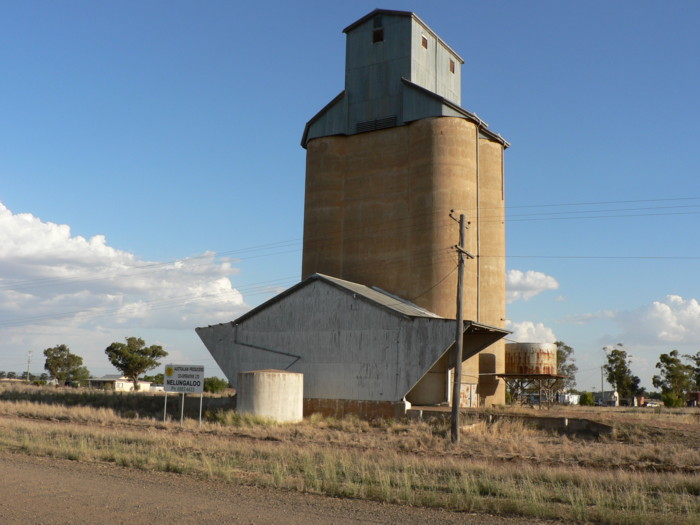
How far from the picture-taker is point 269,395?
31.8 meters

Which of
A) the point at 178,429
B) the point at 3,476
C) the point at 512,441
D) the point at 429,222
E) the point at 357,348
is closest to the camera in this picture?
the point at 3,476

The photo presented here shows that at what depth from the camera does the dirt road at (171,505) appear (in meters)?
10.6

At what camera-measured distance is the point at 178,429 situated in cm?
2792

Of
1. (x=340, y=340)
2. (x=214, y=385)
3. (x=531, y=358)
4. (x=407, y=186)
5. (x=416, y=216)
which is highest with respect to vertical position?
(x=407, y=186)

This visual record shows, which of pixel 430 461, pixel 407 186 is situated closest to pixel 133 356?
pixel 407 186

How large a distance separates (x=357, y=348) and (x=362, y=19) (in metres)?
25.5

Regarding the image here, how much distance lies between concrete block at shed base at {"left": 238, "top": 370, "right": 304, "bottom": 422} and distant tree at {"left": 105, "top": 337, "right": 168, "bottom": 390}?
64645 millimetres

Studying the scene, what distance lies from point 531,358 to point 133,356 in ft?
209

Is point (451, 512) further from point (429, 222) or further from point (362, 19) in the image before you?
point (362, 19)

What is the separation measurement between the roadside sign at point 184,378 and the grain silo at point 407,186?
13356mm

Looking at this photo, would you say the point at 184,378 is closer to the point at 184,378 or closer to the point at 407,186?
the point at 184,378

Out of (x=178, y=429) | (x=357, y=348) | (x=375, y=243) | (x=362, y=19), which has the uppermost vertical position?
(x=362, y=19)

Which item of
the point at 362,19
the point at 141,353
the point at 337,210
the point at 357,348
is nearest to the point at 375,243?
the point at 337,210

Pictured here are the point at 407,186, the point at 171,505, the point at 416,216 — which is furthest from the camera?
the point at 407,186
